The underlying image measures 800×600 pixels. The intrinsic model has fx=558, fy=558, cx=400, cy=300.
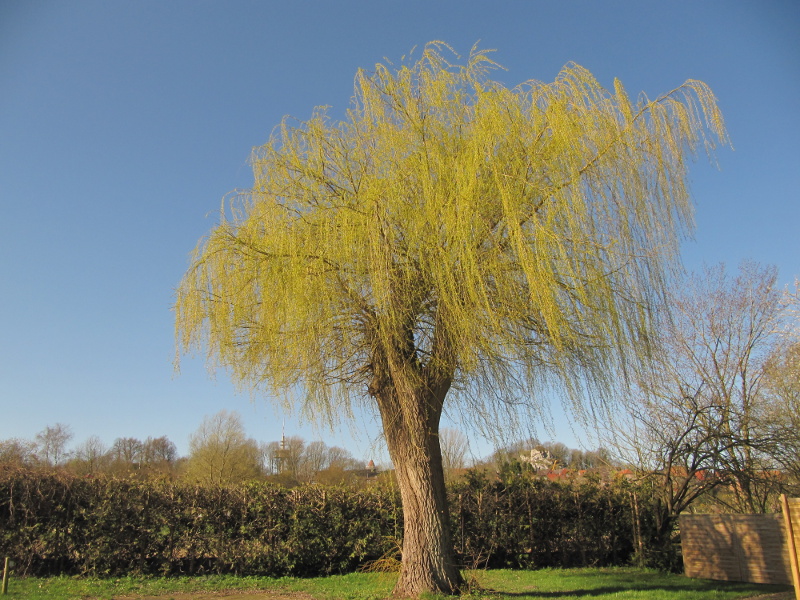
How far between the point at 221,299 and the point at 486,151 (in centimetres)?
353

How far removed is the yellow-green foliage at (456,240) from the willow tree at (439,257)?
0.02 meters

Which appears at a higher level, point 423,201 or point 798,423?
point 423,201

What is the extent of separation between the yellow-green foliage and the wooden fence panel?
6.68 metres

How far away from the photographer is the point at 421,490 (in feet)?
22.1

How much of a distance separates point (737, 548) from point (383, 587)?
684 centimetres

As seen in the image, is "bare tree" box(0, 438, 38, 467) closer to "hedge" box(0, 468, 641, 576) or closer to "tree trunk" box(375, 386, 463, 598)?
"hedge" box(0, 468, 641, 576)

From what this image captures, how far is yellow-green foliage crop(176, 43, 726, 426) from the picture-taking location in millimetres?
5320

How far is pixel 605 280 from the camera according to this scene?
17.4 ft

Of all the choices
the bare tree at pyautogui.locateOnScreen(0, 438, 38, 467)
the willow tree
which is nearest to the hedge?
the bare tree at pyautogui.locateOnScreen(0, 438, 38, 467)

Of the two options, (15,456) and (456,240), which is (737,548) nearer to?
(456,240)

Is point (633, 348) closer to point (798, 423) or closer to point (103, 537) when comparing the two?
point (103, 537)

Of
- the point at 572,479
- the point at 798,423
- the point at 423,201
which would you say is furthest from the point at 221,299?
the point at 798,423

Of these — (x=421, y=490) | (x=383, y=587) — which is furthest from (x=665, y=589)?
(x=421, y=490)

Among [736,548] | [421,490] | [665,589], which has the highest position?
[421,490]
